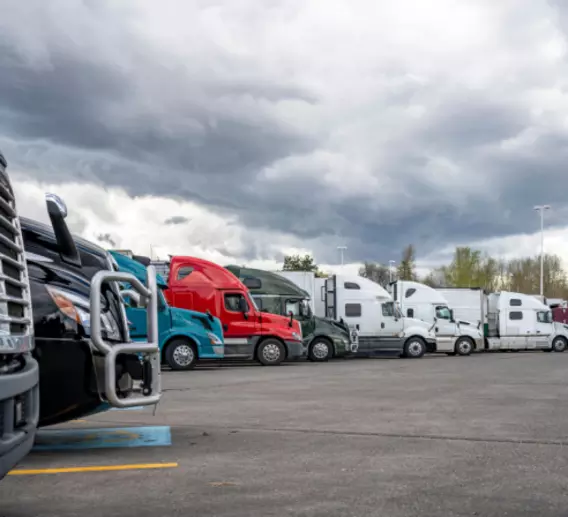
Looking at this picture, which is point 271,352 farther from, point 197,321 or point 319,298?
point 319,298

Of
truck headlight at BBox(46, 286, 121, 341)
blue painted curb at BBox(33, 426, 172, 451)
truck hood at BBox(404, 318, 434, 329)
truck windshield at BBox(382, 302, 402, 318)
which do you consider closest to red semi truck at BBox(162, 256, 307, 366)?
truck windshield at BBox(382, 302, 402, 318)

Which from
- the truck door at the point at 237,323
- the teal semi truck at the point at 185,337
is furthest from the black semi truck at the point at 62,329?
the truck door at the point at 237,323

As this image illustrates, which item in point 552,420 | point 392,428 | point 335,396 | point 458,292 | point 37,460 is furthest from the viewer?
point 458,292

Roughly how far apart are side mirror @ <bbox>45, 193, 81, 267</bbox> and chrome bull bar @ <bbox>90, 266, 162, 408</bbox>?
56 cm

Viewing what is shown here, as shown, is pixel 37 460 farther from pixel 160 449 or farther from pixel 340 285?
pixel 340 285

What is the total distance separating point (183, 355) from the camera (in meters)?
20.9

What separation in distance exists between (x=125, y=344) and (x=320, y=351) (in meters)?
21.3

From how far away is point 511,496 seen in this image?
5117 mm

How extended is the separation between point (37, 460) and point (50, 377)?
182 cm

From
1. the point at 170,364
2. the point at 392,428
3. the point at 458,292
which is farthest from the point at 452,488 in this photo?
the point at 458,292

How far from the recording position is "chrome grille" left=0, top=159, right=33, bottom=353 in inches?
137

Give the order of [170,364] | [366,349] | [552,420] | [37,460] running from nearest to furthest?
[37,460] → [552,420] → [170,364] → [366,349]

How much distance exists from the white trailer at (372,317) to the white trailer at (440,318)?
1801 millimetres

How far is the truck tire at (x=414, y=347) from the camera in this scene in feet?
96.3
